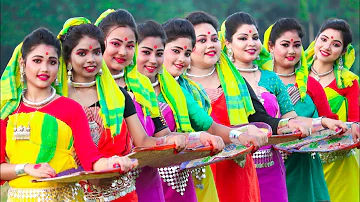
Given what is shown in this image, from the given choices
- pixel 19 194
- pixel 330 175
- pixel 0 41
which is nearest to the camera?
pixel 19 194

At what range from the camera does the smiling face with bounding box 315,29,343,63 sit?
8305 mm

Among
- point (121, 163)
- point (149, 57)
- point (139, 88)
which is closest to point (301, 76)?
point (149, 57)

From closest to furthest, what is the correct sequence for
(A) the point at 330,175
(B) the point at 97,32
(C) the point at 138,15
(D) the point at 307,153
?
(B) the point at 97,32 < (D) the point at 307,153 < (A) the point at 330,175 < (C) the point at 138,15

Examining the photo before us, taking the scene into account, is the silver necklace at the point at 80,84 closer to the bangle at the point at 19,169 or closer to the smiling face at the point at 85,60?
the smiling face at the point at 85,60

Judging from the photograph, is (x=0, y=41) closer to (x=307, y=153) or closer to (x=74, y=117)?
(x=307, y=153)

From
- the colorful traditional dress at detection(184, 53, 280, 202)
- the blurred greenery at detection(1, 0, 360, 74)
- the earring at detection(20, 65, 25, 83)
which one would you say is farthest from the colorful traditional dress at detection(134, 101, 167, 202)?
the blurred greenery at detection(1, 0, 360, 74)

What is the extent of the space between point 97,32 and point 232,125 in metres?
1.68

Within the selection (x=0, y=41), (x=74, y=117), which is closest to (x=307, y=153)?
(x=74, y=117)

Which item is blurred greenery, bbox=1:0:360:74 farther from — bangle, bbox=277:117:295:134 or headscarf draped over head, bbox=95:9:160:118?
headscarf draped over head, bbox=95:9:160:118

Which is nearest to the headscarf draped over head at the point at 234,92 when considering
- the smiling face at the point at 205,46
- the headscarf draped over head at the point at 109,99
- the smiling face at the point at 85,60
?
the smiling face at the point at 205,46

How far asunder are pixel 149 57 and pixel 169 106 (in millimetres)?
344

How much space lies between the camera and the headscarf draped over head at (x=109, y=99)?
500cm

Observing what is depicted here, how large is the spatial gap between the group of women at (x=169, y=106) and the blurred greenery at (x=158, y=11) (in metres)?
14.7

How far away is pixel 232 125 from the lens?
646 centimetres
